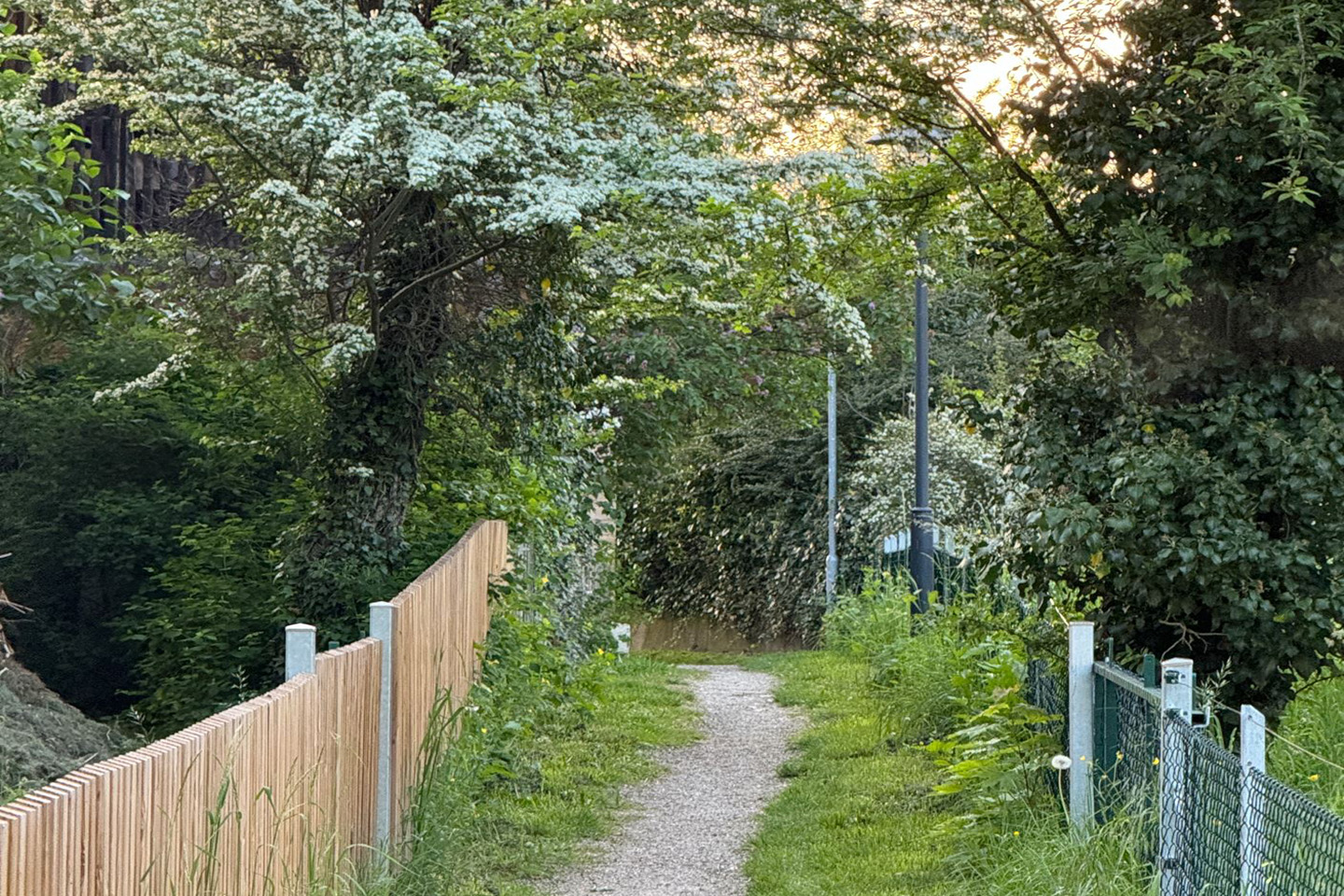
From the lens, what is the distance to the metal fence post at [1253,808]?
4.18 metres

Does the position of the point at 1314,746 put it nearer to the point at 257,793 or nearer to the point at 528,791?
the point at 528,791

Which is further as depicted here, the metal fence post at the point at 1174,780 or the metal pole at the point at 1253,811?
the metal fence post at the point at 1174,780

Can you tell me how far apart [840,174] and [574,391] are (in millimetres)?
4629

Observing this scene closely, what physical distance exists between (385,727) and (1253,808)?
11.6 ft

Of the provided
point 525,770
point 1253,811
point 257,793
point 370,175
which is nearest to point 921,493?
point 525,770

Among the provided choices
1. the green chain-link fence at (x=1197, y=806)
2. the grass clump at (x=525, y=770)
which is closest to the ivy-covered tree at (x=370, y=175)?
the grass clump at (x=525, y=770)

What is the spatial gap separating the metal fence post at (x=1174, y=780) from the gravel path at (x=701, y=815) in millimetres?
2605

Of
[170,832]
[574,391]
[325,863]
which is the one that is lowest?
[325,863]

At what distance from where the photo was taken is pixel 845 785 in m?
9.51

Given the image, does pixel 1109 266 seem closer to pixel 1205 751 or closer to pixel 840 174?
pixel 840 174

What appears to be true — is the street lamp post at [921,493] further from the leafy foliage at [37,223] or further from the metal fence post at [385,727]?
the metal fence post at [385,727]

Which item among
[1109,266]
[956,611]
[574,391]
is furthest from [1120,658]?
[574,391]

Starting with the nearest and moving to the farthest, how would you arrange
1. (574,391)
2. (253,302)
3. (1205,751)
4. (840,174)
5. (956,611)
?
(1205,751), (840,174), (253,302), (956,611), (574,391)

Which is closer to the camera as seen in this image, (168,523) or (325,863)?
(325,863)
